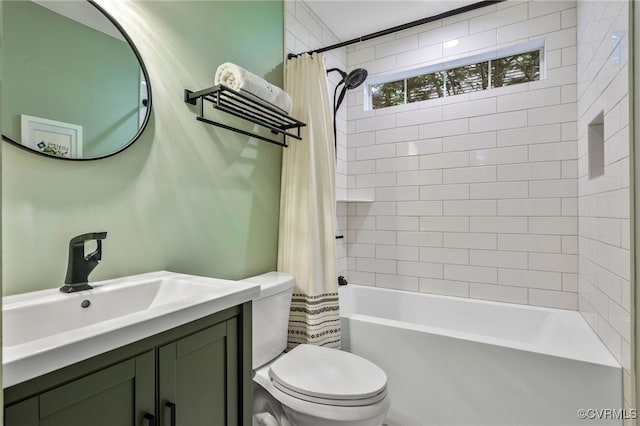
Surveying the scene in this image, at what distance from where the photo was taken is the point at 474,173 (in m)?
2.47

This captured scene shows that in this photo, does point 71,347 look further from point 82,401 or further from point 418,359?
point 418,359

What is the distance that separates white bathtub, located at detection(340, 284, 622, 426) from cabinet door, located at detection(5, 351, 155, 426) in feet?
4.44

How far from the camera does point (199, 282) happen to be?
48.7 inches

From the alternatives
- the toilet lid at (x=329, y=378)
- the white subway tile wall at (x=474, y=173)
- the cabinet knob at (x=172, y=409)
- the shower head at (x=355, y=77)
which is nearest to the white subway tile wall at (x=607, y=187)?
the white subway tile wall at (x=474, y=173)

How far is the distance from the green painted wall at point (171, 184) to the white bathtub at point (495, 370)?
0.89m

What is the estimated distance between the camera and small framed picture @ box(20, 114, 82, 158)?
1053mm

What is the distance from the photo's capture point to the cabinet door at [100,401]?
68cm

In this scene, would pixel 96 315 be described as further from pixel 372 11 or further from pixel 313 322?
pixel 372 11

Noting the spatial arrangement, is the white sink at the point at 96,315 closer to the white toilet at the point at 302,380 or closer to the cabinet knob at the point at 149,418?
the cabinet knob at the point at 149,418

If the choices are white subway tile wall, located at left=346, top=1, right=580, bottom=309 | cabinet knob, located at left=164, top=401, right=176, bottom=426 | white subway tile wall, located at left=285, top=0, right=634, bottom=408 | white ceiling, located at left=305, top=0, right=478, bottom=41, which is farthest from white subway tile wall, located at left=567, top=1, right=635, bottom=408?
cabinet knob, located at left=164, top=401, right=176, bottom=426

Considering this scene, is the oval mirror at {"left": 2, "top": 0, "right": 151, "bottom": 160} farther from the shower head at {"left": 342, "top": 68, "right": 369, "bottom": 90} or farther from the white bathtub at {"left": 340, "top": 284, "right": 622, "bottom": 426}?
the white bathtub at {"left": 340, "top": 284, "right": 622, "bottom": 426}

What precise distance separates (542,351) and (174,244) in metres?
1.72

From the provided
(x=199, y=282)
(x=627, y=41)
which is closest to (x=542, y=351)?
(x=627, y=41)

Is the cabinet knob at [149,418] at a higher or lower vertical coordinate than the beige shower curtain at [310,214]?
lower
